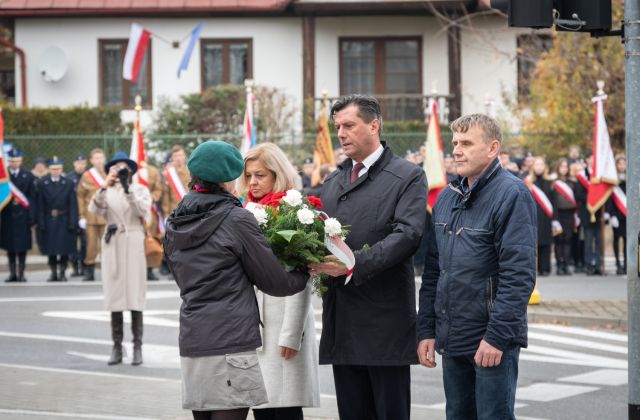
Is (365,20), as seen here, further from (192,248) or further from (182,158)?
(192,248)

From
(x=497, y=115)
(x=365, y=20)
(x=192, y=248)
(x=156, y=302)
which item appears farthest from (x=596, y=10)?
(x=365, y=20)

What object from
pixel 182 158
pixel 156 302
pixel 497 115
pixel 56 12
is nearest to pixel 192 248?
pixel 156 302

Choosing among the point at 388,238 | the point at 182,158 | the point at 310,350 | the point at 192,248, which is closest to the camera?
the point at 192,248

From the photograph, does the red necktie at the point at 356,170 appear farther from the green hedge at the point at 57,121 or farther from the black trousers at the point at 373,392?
the green hedge at the point at 57,121

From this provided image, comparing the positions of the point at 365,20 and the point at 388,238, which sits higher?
the point at 365,20

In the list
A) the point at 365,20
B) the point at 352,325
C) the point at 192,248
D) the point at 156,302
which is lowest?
the point at 156,302

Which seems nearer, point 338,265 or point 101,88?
point 338,265

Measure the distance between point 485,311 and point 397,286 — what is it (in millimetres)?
594

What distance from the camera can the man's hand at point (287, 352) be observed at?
21.6 feet

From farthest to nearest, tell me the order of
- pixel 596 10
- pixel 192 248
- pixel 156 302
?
pixel 156 302 < pixel 596 10 < pixel 192 248

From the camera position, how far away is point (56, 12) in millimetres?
33406

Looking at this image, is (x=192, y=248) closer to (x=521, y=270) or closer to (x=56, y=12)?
(x=521, y=270)

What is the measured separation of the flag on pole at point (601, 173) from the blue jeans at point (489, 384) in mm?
14758

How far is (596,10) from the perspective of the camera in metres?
7.58
